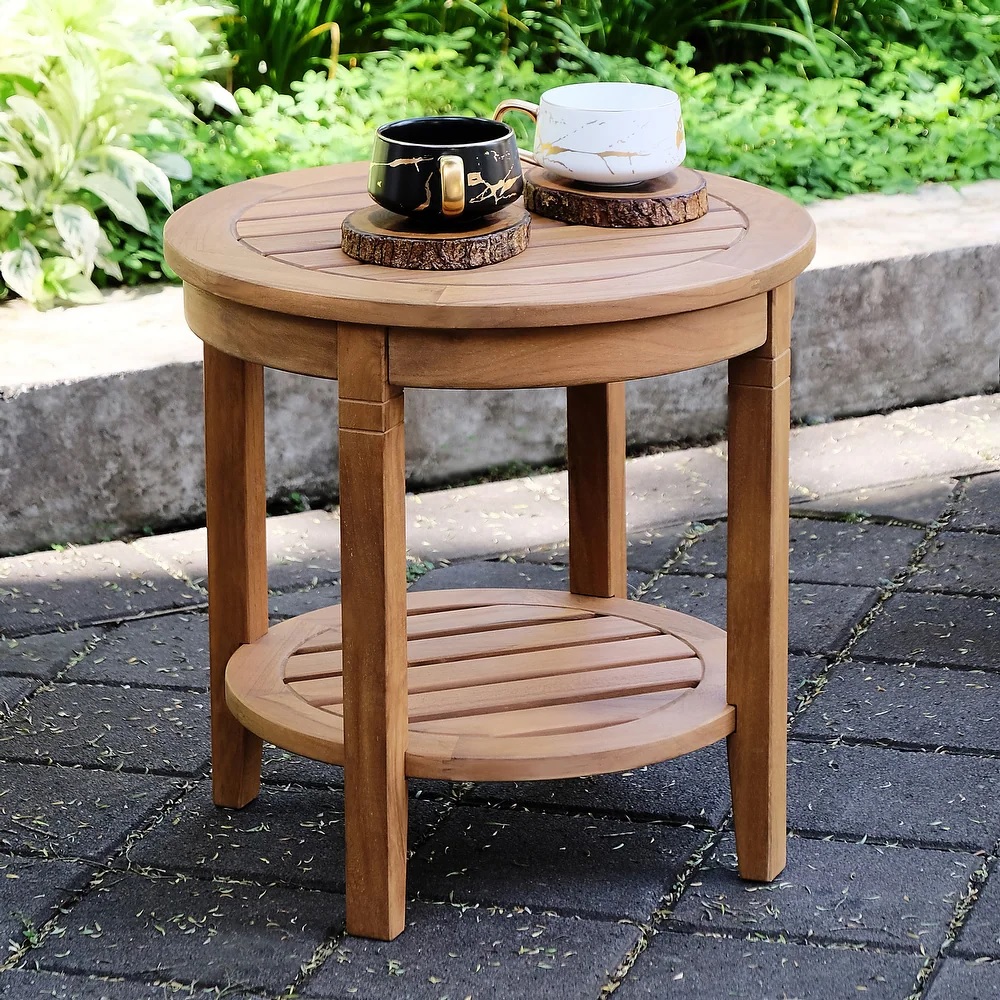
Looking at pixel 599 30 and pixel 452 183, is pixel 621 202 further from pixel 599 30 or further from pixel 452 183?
pixel 599 30

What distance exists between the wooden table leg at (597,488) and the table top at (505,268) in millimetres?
368

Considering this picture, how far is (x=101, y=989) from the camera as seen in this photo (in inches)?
74.6

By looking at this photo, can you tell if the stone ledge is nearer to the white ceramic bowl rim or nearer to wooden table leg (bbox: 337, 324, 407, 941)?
the white ceramic bowl rim

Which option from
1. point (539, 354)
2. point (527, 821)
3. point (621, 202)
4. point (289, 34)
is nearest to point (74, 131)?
point (289, 34)

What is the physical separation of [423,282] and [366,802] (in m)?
0.62

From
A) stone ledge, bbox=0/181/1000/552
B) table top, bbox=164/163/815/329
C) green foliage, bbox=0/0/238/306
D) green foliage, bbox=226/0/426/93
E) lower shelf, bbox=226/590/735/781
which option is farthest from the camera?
green foliage, bbox=226/0/426/93

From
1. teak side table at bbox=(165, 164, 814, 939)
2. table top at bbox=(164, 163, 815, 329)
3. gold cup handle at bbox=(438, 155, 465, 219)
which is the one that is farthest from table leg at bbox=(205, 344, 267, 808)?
gold cup handle at bbox=(438, 155, 465, 219)

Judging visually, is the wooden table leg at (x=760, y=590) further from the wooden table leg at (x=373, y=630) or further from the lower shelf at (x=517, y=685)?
the wooden table leg at (x=373, y=630)

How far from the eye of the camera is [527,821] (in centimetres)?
227

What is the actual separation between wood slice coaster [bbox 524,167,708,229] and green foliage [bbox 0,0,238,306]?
1.55 meters

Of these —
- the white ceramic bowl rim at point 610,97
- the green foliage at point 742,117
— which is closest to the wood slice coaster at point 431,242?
the white ceramic bowl rim at point 610,97

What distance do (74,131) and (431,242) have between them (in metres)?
1.87

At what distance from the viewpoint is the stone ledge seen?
10.2 ft

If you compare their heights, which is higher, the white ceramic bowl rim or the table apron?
the white ceramic bowl rim
